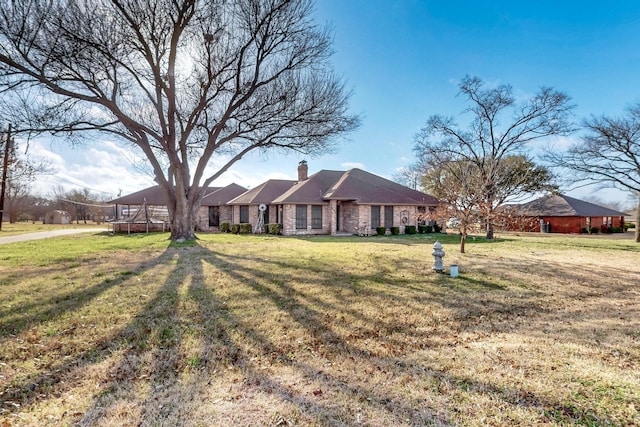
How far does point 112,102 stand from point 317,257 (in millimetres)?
10994

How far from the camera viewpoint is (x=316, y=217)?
2036 centimetres

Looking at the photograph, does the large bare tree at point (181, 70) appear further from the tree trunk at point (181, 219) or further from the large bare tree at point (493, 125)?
the large bare tree at point (493, 125)

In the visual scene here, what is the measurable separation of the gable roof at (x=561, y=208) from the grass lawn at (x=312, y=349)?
2628 cm

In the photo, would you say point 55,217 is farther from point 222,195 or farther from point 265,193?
point 265,193

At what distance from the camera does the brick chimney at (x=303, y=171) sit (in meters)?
23.8

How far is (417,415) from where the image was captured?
2.36 meters

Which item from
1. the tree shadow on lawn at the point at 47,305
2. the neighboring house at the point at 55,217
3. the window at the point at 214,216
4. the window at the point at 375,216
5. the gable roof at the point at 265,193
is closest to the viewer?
the tree shadow on lawn at the point at 47,305

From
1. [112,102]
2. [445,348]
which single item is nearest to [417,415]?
[445,348]

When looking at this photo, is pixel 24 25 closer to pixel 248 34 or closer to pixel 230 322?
pixel 248 34

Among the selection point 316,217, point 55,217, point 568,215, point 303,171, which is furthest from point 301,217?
point 55,217

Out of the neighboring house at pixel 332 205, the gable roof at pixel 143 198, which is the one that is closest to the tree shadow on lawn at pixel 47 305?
the neighboring house at pixel 332 205

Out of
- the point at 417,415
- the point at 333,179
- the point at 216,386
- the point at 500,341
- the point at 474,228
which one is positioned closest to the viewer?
the point at 417,415

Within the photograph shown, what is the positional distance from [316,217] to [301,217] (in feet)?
3.62

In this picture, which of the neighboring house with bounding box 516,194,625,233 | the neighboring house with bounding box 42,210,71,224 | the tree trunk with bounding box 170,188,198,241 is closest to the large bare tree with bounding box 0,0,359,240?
the tree trunk with bounding box 170,188,198,241
